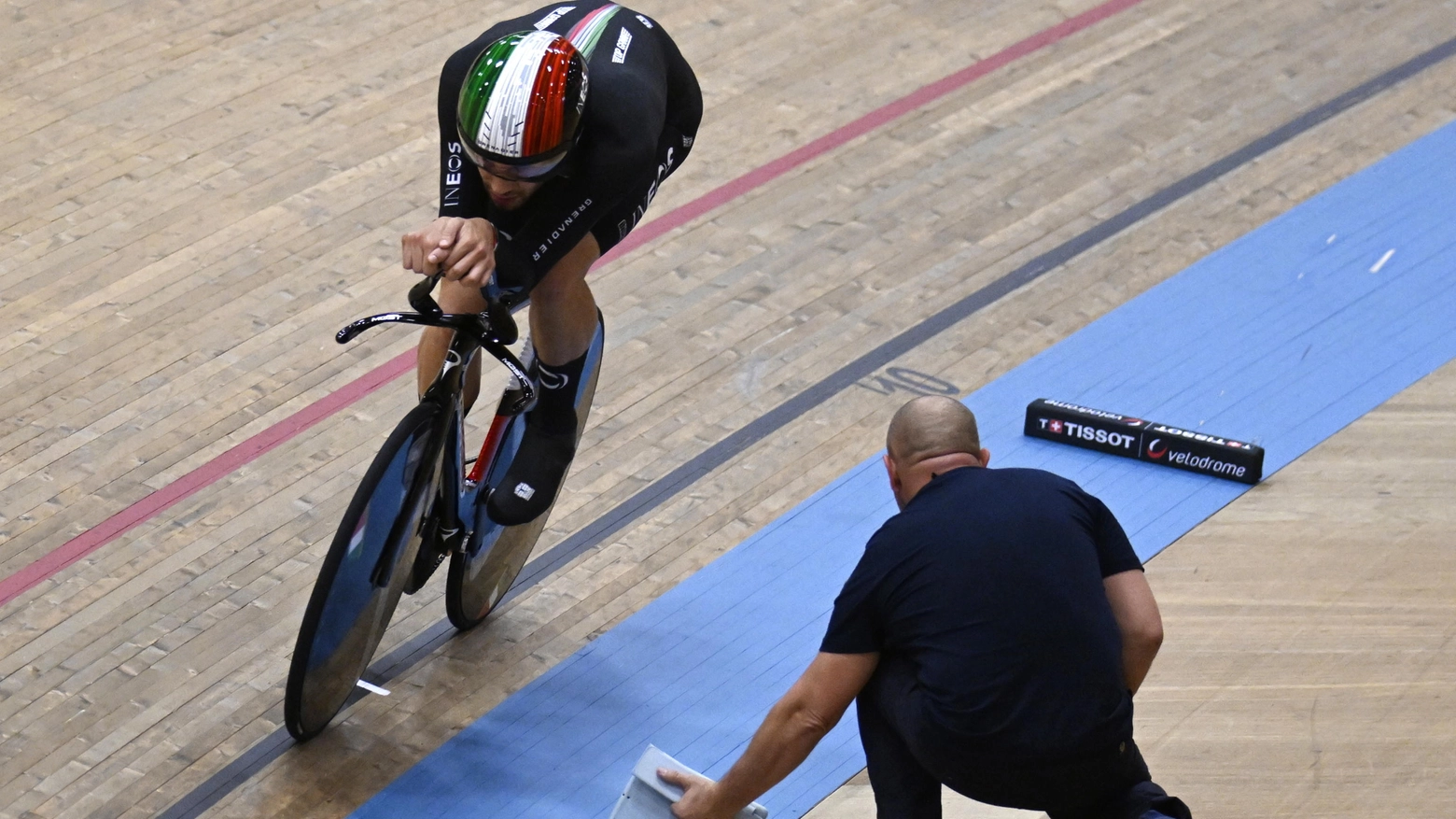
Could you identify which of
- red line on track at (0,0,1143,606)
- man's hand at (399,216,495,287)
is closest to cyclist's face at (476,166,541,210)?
man's hand at (399,216,495,287)

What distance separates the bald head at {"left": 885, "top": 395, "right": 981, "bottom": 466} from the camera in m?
2.68

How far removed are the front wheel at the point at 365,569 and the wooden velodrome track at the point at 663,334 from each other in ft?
0.68

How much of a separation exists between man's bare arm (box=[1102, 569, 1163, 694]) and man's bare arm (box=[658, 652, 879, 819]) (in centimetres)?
40

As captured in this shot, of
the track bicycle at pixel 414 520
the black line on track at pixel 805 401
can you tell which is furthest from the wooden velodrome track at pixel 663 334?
the track bicycle at pixel 414 520

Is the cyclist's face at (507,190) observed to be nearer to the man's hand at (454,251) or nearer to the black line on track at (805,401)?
the man's hand at (454,251)

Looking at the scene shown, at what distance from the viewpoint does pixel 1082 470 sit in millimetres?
4254

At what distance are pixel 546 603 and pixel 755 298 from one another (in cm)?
137

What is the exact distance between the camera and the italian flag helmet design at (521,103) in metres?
2.76

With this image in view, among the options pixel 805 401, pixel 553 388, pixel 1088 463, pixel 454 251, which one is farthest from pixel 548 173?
pixel 1088 463

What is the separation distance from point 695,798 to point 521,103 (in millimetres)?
1182

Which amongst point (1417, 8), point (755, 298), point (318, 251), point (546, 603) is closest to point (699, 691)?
point (546, 603)

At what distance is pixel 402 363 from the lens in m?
4.56

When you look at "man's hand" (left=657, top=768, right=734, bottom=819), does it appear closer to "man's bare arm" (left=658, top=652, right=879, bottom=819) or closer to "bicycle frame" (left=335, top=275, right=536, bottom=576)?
"man's bare arm" (left=658, top=652, right=879, bottom=819)

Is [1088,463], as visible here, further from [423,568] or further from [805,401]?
[423,568]
